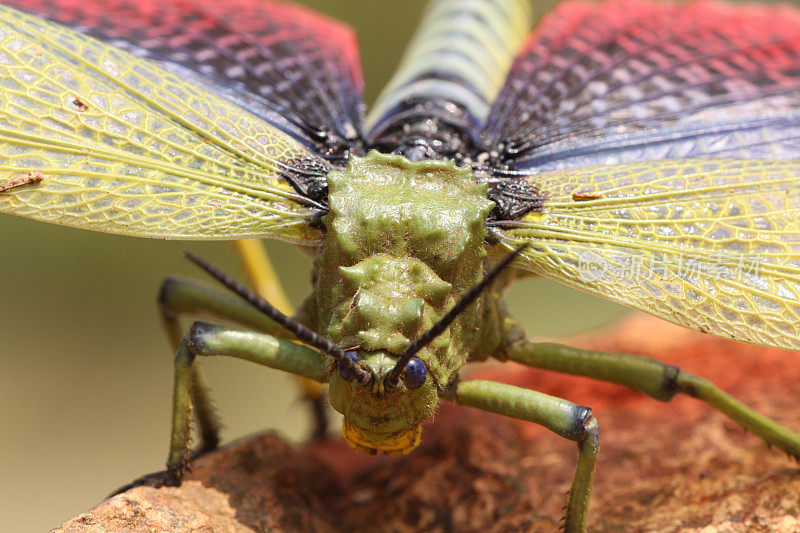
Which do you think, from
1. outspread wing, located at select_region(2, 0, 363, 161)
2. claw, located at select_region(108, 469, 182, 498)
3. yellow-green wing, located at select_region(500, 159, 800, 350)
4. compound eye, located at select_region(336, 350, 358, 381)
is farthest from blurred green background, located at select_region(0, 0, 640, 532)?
compound eye, located at select_region(336, 350, 358, 381)

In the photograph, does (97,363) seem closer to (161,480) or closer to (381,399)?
(161,480)

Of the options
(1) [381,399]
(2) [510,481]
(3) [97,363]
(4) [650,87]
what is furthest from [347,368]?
(3) [97,363]

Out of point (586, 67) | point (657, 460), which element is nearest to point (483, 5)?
point (586, 67)

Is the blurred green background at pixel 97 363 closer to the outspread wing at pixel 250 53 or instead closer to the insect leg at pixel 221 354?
the outspread wing at pixel 250 53

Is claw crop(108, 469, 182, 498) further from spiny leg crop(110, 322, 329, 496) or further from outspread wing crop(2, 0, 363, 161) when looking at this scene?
outspread wing crop(2, 0, 363, 161)

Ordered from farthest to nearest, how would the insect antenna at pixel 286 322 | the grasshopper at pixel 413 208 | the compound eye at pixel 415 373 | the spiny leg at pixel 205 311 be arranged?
the spiny leg at pixel 205 311 < the grasshopper at pixel 413 208 < the compound eye at pixel 415 373 < the insect antenna at pixel 286 322

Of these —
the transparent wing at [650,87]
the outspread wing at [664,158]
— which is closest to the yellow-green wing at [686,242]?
→ the outspread wing at [664,158]
